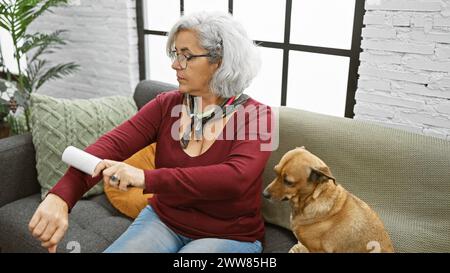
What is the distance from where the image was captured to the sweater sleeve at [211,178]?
0.95 meters

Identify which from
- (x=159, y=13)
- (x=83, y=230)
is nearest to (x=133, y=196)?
(x=83, y=230)

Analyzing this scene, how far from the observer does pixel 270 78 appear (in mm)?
2094

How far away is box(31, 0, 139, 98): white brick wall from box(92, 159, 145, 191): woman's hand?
174cm

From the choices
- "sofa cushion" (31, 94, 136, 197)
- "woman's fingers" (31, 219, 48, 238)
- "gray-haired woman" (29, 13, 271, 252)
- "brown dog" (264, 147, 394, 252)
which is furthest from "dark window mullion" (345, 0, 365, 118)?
"woman's fingers" (31, 219, 48, 238)

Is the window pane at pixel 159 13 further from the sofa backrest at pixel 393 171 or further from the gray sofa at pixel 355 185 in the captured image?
the sofa backrest at pixel 393 171

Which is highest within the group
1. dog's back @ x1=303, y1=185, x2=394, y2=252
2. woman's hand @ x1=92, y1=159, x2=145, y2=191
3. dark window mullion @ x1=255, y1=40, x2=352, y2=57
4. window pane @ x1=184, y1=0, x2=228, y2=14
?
window pane @ x1=184, y1=0, x2=228, y2=14

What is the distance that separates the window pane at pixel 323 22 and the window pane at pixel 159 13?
0.83 m

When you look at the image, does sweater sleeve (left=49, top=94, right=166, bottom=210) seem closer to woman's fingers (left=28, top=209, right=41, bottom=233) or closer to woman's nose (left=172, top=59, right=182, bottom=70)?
woman's fingers (left=28, top=209, right=41, bottom=233)

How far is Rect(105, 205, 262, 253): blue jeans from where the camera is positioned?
1103mm

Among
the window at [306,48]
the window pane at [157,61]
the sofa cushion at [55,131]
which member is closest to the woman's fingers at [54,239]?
the sofa cushion at [55,131]

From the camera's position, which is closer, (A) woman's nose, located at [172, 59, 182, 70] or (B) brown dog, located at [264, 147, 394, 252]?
(B) brown dog, located at [264, 147, 394, 252]

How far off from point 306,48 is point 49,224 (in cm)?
139

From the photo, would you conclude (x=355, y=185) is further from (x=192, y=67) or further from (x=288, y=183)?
(x=192, y=67)
